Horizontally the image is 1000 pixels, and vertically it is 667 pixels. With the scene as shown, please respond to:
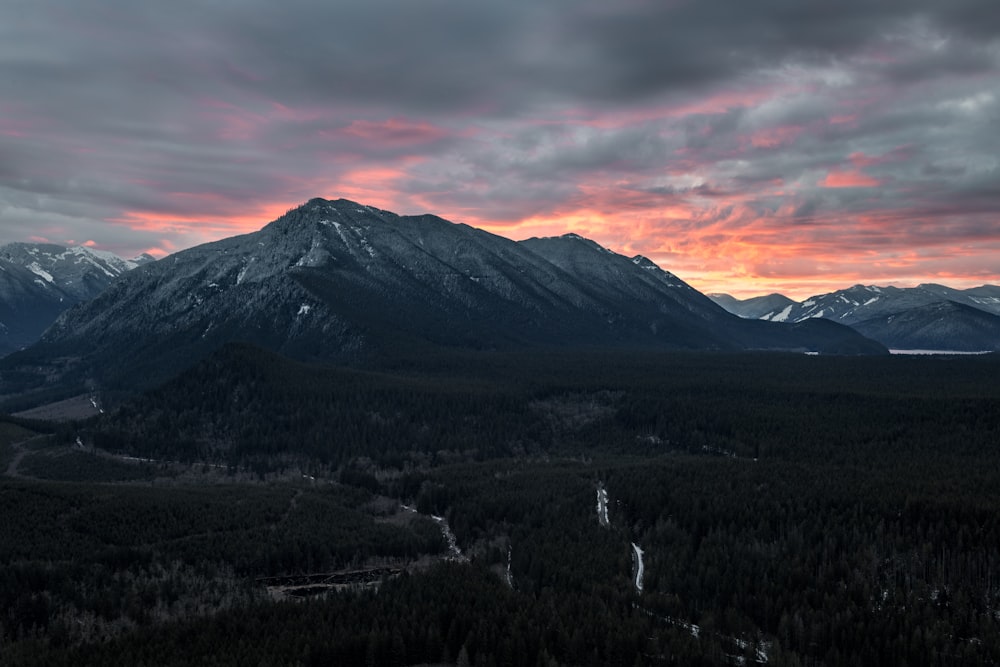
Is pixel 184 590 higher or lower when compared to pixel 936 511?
lower

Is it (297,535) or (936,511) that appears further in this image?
(297,535)

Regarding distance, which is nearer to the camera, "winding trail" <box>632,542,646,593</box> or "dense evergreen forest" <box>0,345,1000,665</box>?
"dense evergreen forest" <box>0,345,1000,665</box>

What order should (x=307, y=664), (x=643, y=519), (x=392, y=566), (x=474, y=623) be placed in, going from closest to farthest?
(x=307, y=664) < (x=474, y=623) < (x=392, y=566) < (x=643, y=519)

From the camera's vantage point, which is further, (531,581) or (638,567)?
(638,567)

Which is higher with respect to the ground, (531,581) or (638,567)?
(638,567)

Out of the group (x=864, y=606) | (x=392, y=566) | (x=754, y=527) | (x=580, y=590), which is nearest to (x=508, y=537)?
(x=392, y=566)

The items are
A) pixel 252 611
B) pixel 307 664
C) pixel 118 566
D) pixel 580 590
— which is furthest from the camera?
pixel 118 566

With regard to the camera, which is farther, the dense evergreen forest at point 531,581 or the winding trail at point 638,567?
the winding trail at point 638,567

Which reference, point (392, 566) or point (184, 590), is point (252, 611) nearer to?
point (184, 590)

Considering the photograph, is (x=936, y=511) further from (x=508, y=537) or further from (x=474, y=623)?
(x=474, y=623)
